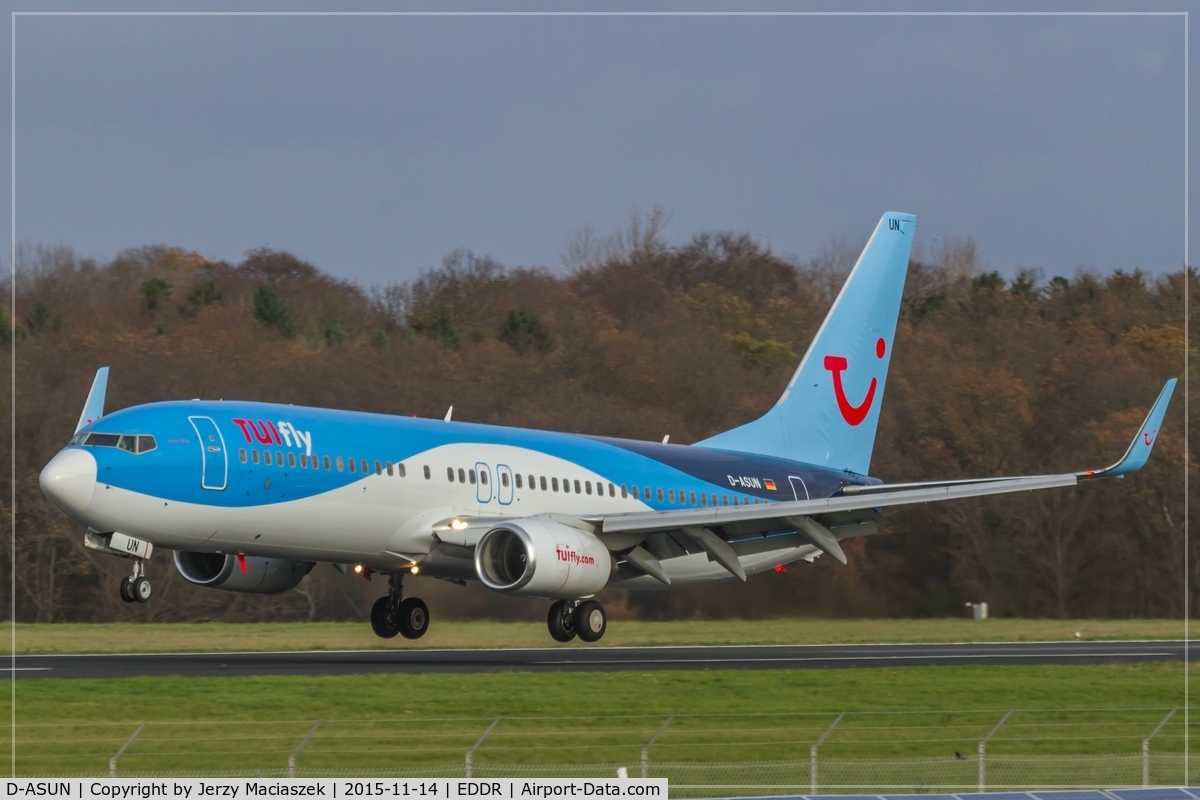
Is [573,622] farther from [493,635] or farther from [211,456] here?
[211,456]

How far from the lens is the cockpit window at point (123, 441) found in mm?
28922

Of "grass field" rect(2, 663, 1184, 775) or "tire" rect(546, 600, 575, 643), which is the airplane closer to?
"tire" rect(546, 600, 575, 643)

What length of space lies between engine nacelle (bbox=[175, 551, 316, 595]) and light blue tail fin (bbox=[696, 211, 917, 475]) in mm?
10856

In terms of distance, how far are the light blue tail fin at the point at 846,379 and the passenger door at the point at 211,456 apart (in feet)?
46.6

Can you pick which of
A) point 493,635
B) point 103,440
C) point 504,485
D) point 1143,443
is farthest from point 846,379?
point 103,440

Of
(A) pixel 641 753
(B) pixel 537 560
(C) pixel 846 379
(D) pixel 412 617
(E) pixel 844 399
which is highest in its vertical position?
(C) pixel 846 379

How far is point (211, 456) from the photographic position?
1158 inches

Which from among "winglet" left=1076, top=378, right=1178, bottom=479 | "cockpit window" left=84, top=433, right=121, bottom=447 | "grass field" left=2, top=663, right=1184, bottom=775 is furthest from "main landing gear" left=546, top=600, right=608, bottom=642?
"winglet" left=1076, top=378, right=1178, bottom=479

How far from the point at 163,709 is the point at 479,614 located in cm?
1547

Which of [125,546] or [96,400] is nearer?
[125,546]

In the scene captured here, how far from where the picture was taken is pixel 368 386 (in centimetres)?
5622

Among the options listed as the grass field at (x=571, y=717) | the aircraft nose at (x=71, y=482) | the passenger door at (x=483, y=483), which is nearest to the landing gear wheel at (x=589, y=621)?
the passenger door at (x=483, y=483)

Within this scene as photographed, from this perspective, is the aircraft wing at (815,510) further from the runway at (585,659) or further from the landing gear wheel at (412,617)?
the landing gear wheel at (412,617)

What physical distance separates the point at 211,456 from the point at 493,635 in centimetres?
1137
